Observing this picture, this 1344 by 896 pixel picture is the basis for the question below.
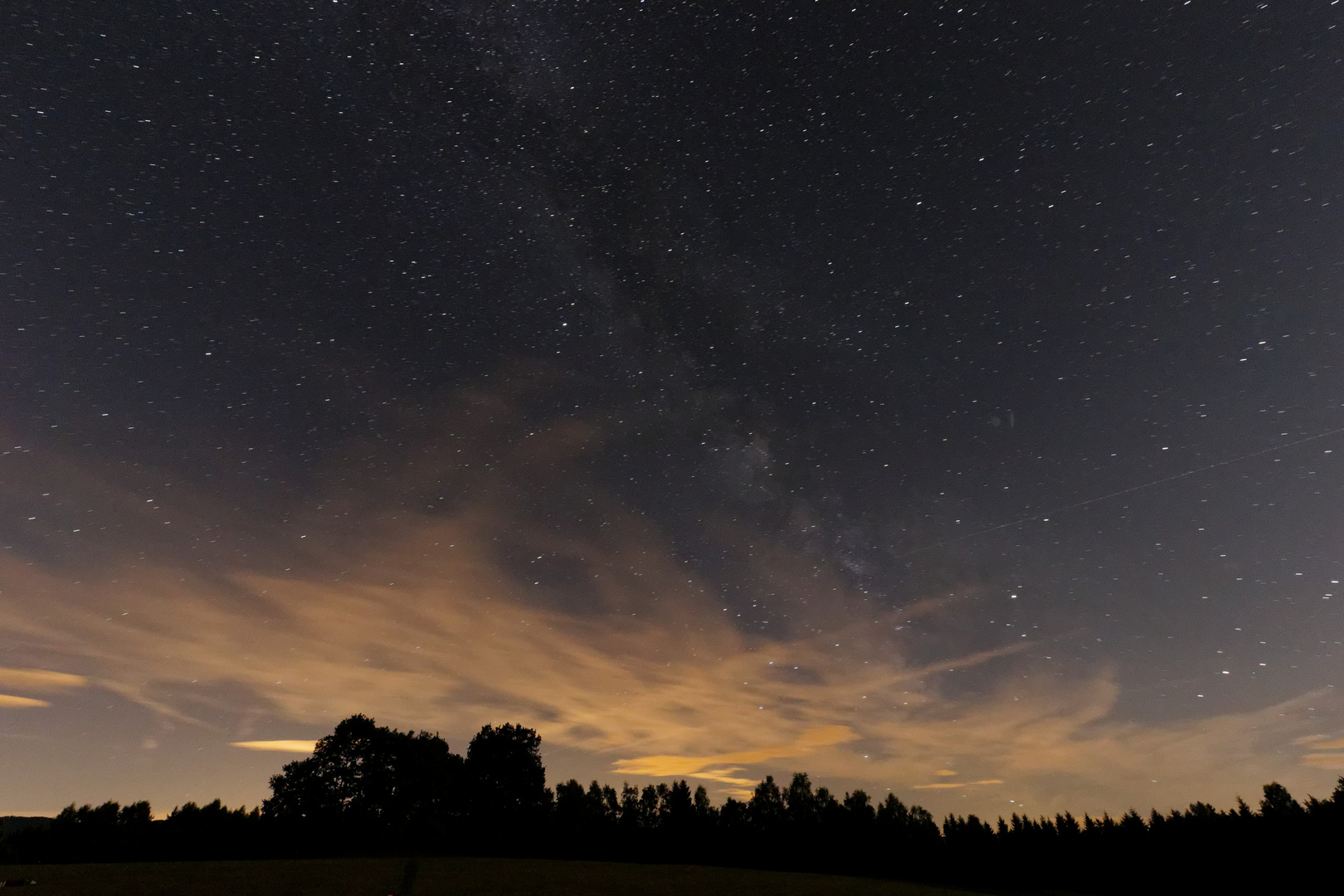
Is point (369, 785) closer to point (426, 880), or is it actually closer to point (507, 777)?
point (507, 777)

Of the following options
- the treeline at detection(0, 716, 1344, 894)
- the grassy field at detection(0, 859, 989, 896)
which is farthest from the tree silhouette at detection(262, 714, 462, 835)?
the grassy field at detection(0, 859, 989, 896)

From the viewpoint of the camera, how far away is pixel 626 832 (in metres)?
90.2

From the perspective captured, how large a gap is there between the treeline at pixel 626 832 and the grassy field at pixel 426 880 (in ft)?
46.6

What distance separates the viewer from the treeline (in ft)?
233

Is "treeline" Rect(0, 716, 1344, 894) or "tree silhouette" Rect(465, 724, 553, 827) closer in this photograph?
"treeline" Rect(0, 716, 1344, 894)

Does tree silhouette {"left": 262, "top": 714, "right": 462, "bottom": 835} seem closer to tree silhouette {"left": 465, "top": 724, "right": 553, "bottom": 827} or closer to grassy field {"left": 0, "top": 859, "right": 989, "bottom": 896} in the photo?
tree silhouette {"left": 465, "top": 724, "right": 553, "bottom": 827}

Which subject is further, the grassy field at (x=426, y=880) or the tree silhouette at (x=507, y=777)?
the tree silhouette at (x=507, y=777)

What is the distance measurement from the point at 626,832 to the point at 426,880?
47.2 m

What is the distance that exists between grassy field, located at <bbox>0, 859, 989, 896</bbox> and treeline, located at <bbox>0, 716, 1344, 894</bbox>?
14190 mm

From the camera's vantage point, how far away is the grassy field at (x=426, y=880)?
A: 40.5 metres

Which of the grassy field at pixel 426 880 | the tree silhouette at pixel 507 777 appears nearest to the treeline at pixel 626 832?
the tree silhouette at pixel 507 777

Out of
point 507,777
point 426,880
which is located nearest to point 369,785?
point 507,777

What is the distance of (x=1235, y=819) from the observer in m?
73.7

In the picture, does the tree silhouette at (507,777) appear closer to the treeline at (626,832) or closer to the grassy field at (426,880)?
the treeline at (626,832)
